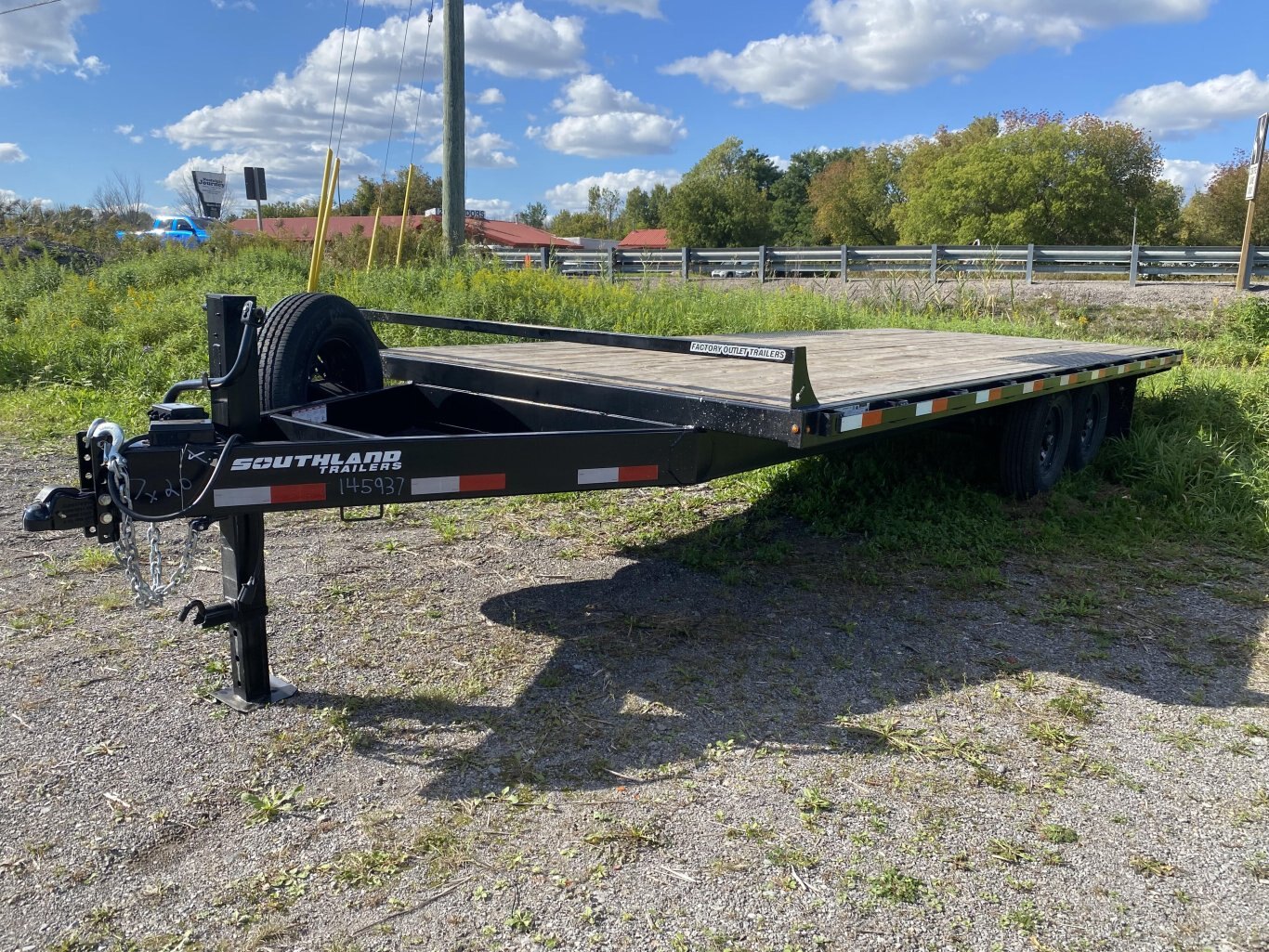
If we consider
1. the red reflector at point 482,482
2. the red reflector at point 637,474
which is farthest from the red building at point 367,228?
the red reflector at point 482,482

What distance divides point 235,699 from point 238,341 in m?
1.20

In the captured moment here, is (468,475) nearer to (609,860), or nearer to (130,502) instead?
(130,502)

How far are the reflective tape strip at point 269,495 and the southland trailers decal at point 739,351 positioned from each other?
129 cm

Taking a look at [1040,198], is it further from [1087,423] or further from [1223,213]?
[1087,423]

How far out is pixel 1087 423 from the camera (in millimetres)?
6934

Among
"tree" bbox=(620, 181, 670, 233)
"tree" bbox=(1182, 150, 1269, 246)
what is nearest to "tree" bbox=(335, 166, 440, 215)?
"tree" bbox=(1182, 150, 1269, 246)

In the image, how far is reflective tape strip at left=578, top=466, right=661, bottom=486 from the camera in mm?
3369

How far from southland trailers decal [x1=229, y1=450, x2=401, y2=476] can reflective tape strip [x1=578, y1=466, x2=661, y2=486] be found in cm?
63

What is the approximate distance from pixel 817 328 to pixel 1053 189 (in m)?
36.0

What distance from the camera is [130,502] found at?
2.85m

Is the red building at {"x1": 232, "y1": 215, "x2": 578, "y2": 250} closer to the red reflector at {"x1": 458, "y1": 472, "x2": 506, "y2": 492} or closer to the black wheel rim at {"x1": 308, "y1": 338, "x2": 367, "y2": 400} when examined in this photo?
the black wheel rim at {"x1": 308, "y1": 338, "x2": 367, "y2": 400}

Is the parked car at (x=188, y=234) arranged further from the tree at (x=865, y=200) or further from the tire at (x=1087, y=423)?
the tree at (x=865, y=200)

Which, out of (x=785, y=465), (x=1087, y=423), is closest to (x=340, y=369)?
(x=785, y=465)

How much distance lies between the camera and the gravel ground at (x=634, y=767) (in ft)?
7.92
